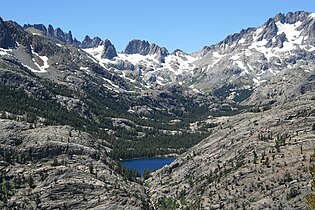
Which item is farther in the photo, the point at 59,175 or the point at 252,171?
the point at 59,175

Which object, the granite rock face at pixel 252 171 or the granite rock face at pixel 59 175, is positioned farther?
the granite rock face at pixel 59 175

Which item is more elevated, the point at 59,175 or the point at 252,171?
the point at 59,175

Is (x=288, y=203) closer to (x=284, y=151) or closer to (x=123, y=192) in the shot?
(x=284, y=151)

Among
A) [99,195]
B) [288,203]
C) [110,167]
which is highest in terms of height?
[110,167]

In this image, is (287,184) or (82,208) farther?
(82,208)

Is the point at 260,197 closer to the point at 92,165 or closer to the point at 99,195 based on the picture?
the point at 99,195

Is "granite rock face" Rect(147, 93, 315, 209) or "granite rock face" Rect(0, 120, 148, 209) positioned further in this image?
"granite rock face" Rect(0, 120, 148, 209)

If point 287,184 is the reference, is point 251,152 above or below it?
above

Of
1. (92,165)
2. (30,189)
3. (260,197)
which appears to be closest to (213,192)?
(260,197)

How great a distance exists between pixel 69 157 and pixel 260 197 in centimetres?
8066

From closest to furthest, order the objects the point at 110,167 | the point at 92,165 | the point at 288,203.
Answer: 1. the point at 288,203
2. the point at 92,165
3. the point at 110,167

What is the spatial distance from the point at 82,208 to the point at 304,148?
78.4 metres

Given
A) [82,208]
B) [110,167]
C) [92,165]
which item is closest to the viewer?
[82,208]

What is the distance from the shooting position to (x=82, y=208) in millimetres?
148125
